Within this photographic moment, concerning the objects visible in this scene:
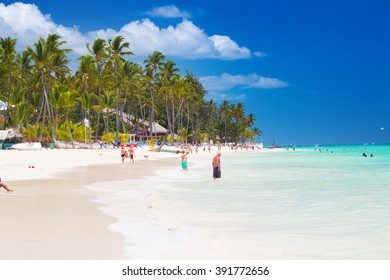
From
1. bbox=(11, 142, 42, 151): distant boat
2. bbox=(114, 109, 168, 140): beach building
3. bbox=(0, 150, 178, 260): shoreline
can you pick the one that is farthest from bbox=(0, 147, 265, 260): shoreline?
bbox=(114, 109, 168, 140): beach building

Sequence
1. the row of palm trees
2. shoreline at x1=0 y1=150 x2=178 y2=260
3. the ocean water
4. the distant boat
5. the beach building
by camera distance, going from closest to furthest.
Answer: shoreline at x1=0 y1=150 x2=178 y2=260
the ocean water
the distant boat
the row of palm trees
the beach building

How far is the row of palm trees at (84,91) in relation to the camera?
53250 mm

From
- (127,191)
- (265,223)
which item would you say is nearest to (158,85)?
(127,191)

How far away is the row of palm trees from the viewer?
53.2 meters

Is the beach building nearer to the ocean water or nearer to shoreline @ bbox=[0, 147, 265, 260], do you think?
the ocean water

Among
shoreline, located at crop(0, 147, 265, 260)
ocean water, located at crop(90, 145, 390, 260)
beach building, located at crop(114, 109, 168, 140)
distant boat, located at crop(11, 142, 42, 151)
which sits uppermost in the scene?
beach building, located at crop(114, 109, 168, 140)

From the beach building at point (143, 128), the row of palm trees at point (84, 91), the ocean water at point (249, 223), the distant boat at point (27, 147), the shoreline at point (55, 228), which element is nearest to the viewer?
the shoreline at point (55, 228)

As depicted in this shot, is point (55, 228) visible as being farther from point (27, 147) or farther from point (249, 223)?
point (27, 147)

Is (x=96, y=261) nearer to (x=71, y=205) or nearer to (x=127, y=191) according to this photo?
(x=71, y=205)

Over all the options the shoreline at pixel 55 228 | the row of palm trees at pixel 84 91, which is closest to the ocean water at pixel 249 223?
the shoreline at pixel 55 228

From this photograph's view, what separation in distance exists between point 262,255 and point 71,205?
606 centimetres

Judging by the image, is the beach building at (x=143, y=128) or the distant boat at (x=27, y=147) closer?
the distant boat at (x=27, y=147)

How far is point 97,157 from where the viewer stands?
41.0 m

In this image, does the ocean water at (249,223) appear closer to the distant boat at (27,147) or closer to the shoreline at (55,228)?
the shoreline at (55,228)
